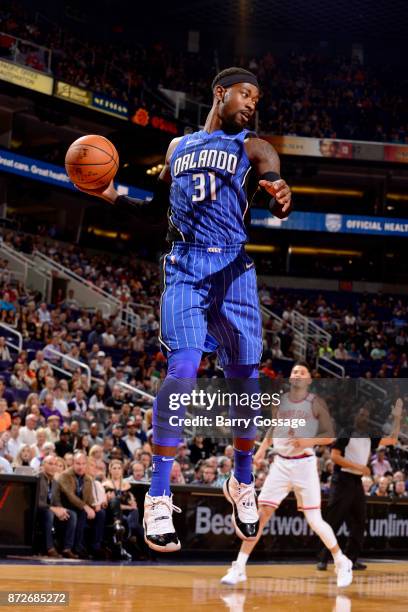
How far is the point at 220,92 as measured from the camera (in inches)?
177

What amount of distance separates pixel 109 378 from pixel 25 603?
41.4 feet

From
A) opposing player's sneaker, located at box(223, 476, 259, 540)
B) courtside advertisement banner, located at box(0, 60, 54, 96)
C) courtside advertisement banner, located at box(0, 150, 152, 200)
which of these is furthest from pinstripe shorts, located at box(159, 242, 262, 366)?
courtside advertisement banner, located at box(0, 150, 152, 200)

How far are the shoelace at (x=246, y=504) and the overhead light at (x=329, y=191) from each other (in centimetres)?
3528

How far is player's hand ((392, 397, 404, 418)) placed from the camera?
5.50 metres

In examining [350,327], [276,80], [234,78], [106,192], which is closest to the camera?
[234,78]

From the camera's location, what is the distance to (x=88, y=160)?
179 inches

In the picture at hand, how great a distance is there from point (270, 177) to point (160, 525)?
166cm

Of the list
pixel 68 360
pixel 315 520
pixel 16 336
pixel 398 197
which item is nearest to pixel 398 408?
pixel 315 520

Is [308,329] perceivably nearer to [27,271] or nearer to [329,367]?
[329,367]

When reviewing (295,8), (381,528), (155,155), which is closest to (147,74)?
(155,155)

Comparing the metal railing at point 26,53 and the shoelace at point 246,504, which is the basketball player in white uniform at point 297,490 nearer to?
the shoelace at point 246,504

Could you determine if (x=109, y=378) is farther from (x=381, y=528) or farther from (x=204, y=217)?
(x=204, y=217)

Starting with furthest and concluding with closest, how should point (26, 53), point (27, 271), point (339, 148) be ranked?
point (339, 148)
point (26, 53)
point (27, 271)

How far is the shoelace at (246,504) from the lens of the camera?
453cm
